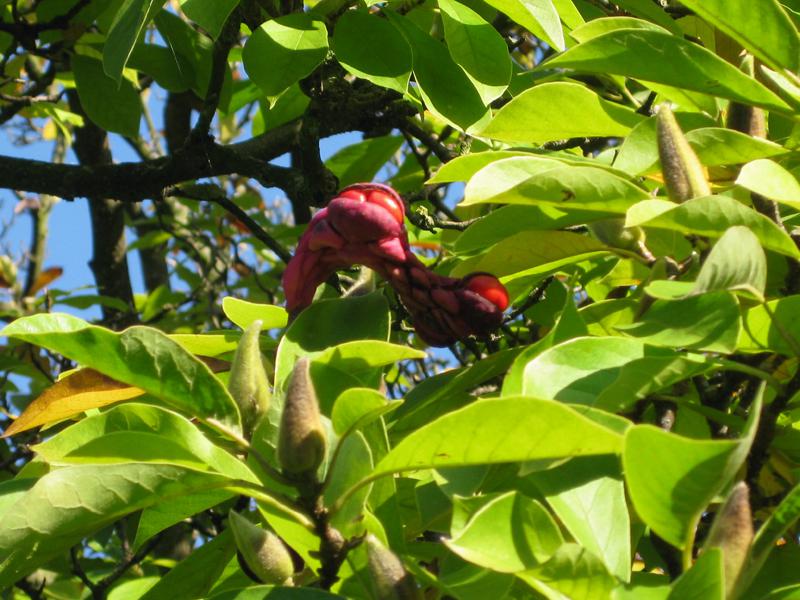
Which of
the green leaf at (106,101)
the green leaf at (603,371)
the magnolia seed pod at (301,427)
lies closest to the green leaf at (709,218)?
the green leaf at (603,371)

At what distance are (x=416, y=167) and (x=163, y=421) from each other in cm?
169

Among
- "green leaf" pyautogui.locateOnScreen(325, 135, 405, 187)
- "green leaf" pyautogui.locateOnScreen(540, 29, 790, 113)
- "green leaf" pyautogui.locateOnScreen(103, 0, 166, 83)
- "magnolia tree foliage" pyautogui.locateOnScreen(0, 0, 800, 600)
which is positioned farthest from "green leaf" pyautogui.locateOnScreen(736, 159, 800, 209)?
"green leaf" pyautogui.locateOnScreen(325, 135, 405, 187)

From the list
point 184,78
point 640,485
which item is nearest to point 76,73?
point 184,78

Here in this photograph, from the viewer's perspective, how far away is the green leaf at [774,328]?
101cm

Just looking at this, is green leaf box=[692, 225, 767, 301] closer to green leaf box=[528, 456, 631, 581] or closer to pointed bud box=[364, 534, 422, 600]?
green leaf box=[528, 456, 631, 581]

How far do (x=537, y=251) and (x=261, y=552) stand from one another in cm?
53

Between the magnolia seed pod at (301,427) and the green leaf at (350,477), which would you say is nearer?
the magnolia seed pod at (301,427)

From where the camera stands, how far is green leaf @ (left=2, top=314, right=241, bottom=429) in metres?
1.00

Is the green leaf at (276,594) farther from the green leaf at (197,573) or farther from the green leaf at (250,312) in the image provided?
the green leaf at (250,312)

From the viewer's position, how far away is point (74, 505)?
3.04 ft

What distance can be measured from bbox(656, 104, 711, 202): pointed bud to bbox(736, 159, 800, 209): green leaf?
0.05 metres

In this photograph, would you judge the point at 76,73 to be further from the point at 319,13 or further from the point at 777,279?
the point at 777,279

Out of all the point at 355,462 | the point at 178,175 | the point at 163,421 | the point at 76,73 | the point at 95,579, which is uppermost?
the point at 76,73

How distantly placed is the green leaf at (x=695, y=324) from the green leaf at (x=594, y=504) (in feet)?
0.42
